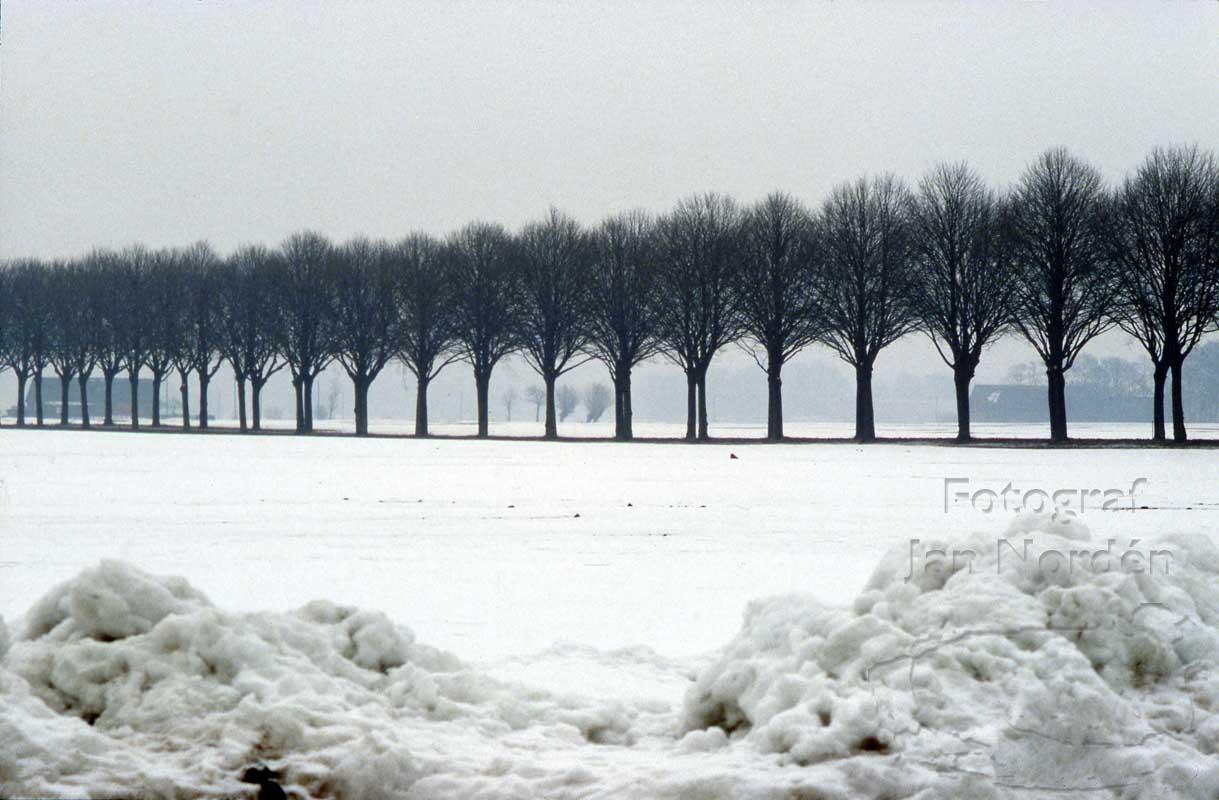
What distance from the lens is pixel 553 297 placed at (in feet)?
165

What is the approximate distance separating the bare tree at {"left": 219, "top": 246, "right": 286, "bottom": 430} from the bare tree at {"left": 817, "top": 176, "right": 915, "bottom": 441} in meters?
28.1

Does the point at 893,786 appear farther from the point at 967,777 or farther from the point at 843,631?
the point at 843,631

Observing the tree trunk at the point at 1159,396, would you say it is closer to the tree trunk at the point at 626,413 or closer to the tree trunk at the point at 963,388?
the tree trunk at the point at 963,388

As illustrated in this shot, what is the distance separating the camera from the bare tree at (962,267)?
4228cm

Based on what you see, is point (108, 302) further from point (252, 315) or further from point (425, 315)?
point (425, 315)

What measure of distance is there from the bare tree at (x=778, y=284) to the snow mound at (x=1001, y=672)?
1582 inches

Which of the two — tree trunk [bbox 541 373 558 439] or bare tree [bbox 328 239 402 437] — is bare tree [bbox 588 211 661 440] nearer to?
tree trunk [bbox 541 373 558 439]

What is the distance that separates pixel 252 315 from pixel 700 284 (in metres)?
24.3

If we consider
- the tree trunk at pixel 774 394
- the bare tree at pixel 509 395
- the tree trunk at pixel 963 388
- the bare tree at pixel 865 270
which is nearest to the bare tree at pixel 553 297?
the tree trunk at pixel 774 394

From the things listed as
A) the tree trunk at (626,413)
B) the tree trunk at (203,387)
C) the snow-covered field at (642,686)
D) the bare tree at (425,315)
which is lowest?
the snow-covered field at (642,686)

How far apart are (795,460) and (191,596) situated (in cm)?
2569

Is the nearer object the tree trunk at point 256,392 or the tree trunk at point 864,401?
the tree trunk at point 864,401

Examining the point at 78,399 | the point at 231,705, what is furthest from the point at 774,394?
the point at 78,399

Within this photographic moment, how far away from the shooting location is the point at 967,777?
14.4 feet
